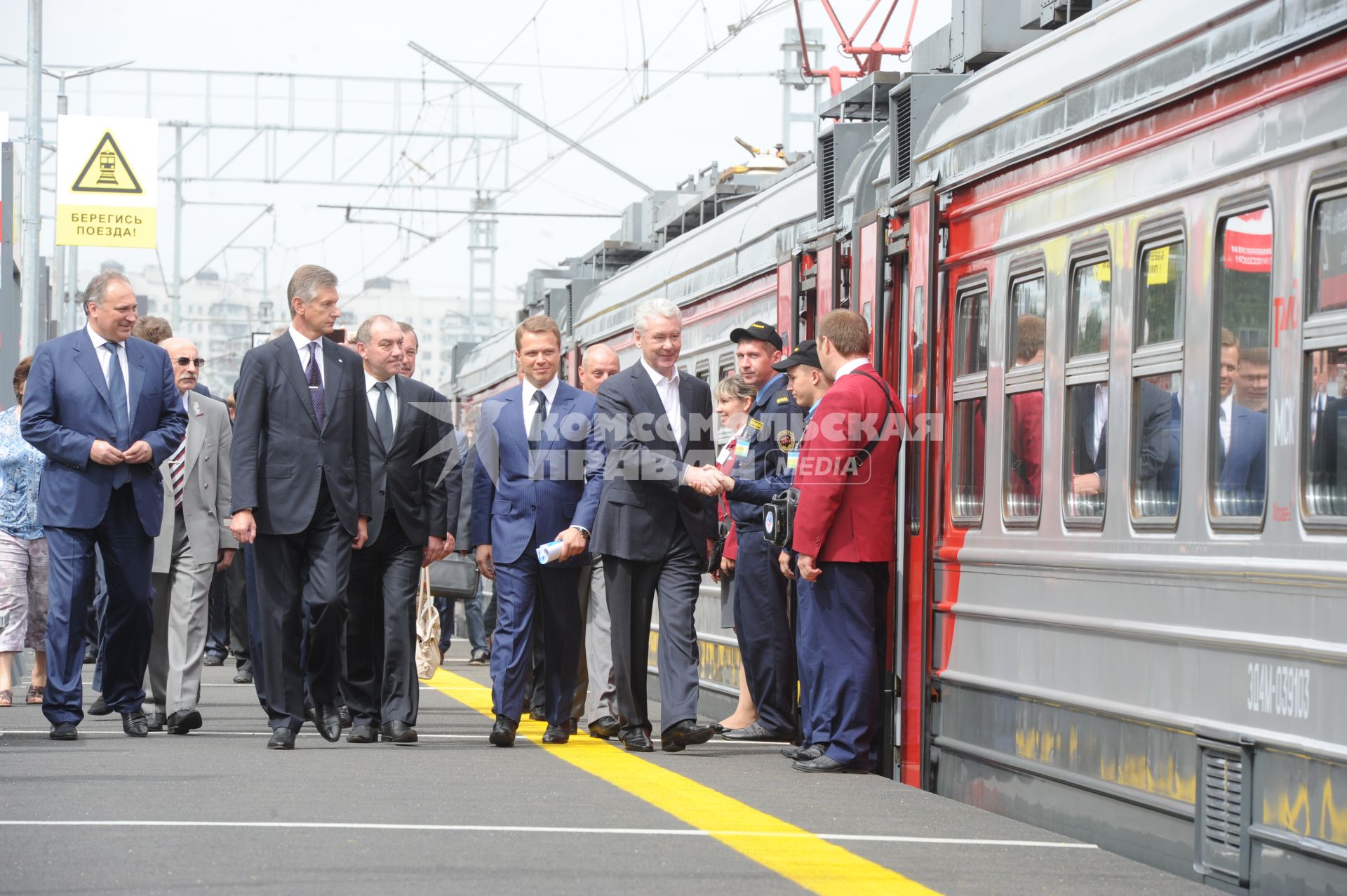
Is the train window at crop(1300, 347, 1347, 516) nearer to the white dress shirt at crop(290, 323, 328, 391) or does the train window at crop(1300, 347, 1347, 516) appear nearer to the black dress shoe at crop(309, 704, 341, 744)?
the white dress shirt at crop(290, 323, 328, 391)

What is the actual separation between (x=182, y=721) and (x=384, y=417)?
177 cm

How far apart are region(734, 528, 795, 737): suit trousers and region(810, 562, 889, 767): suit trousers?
3.51 feet

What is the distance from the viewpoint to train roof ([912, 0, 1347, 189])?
5.71m

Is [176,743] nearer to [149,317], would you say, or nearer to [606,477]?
[606,477]

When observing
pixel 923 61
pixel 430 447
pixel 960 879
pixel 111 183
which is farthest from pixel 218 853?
pixel 111 183

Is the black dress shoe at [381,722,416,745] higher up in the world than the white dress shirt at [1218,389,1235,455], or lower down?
lower down

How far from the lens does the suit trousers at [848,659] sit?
8.37m

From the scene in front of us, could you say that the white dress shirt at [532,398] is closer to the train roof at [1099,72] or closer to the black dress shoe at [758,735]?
the black dress shoe at [758,735]

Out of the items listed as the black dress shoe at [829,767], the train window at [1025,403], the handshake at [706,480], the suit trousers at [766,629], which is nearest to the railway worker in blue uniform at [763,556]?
the suit trousers at [766,629]

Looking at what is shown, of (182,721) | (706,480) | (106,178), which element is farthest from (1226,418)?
(106,178)

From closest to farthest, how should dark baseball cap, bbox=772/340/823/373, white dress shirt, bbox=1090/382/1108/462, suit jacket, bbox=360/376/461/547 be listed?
white dress shirt, bbox=1090/382/1108/462, dark baseball cap, bbox=772/340/823/373, suit jacket, bbox=360/376/461/547

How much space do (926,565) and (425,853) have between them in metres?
3.03

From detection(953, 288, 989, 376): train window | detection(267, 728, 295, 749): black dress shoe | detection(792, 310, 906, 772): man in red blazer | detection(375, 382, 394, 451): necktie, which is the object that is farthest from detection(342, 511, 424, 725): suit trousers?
detection(953, 288, 989, 376): train window

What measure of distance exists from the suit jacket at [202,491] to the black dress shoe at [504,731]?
74.9 inches
